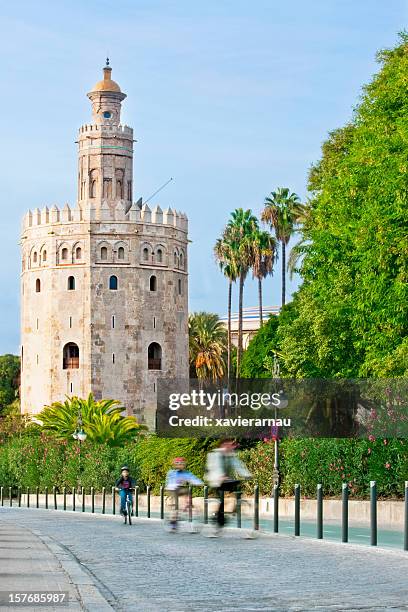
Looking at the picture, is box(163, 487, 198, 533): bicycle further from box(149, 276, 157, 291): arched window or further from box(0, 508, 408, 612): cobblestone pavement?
box(149, 276, 157, 291): arched window

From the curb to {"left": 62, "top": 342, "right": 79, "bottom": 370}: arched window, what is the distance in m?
78.5

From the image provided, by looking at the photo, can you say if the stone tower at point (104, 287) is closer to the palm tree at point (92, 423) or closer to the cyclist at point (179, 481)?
the palm tree at point (92, 423)

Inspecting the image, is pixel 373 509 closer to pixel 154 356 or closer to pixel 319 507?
pixel 319 507

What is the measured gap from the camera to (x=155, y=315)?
10038cm

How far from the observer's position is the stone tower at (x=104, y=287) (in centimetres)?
9819

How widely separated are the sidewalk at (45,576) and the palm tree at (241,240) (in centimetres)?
7233

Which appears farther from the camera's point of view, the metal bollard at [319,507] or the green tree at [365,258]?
the green tree at [365,258]

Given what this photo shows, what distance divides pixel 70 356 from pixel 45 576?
85.0m

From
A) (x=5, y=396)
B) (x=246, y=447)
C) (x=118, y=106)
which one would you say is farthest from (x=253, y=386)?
(x=5, y=396)

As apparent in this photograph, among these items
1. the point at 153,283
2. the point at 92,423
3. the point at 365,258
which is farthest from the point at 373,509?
the point at 153,283

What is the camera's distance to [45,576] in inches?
553

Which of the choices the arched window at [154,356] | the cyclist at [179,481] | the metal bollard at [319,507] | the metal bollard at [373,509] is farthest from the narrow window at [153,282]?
the metal bollard at [373,509]

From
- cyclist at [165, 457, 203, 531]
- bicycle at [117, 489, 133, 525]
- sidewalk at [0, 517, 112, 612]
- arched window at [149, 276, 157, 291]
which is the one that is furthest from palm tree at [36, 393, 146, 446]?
sidewalk at [0, 517, 112, 612]

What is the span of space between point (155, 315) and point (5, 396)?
95.1 feet
